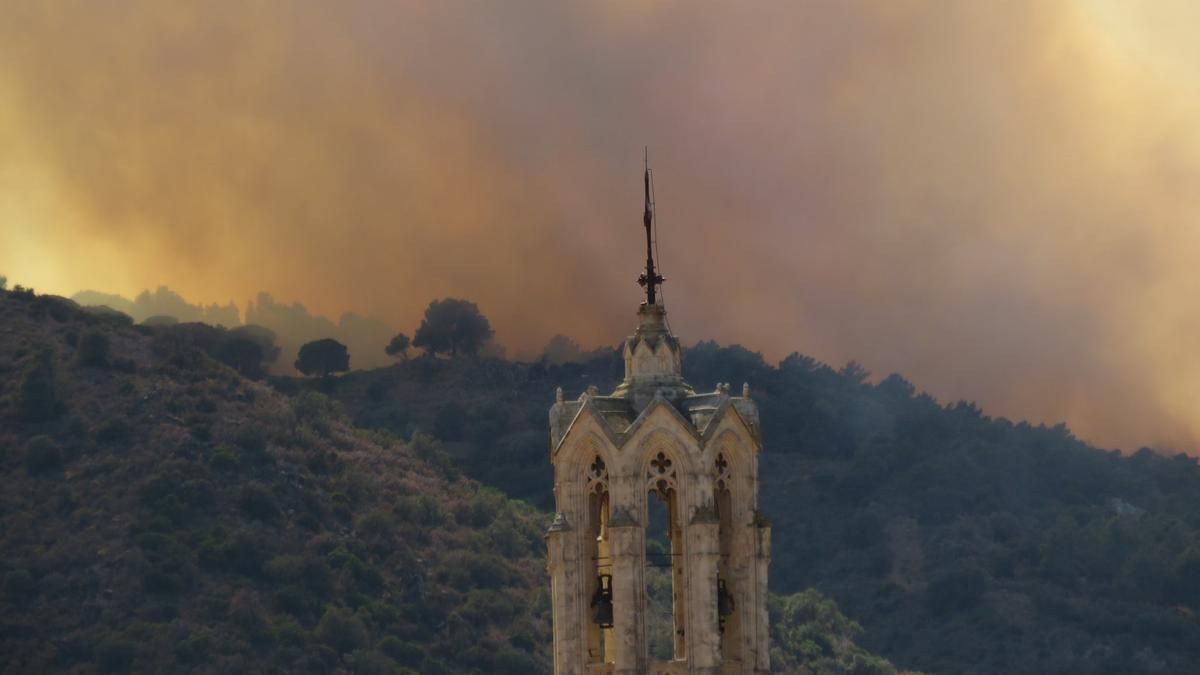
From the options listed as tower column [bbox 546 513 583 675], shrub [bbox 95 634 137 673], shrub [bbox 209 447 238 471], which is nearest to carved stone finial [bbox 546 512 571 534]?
tower column [bbox 546 513 583 675]

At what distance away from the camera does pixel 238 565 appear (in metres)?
176

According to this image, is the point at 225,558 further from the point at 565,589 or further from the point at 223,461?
the point at 565,589

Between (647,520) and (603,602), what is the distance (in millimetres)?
1692

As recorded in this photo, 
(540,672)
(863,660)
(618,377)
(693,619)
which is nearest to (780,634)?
(863,660)

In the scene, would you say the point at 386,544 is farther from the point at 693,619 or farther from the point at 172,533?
the point at 693,619

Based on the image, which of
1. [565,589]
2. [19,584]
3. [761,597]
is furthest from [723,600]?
[19,584]

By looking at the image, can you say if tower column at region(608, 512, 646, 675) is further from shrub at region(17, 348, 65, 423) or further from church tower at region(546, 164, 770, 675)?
shrub at region(17, 348, 65, 423)

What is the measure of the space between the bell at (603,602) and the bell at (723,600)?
1.98 meters

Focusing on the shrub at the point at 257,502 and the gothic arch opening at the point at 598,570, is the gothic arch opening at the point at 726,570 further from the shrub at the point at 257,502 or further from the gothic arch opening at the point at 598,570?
the shrub at the point at 257,502

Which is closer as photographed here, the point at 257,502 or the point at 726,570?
the point at 726,570

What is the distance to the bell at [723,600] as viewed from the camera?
190 ft

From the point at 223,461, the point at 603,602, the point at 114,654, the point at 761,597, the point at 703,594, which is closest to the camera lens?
the point at 703,594

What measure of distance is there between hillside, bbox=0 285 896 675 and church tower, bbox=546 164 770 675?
99136 mm

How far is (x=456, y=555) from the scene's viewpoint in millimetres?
186875
